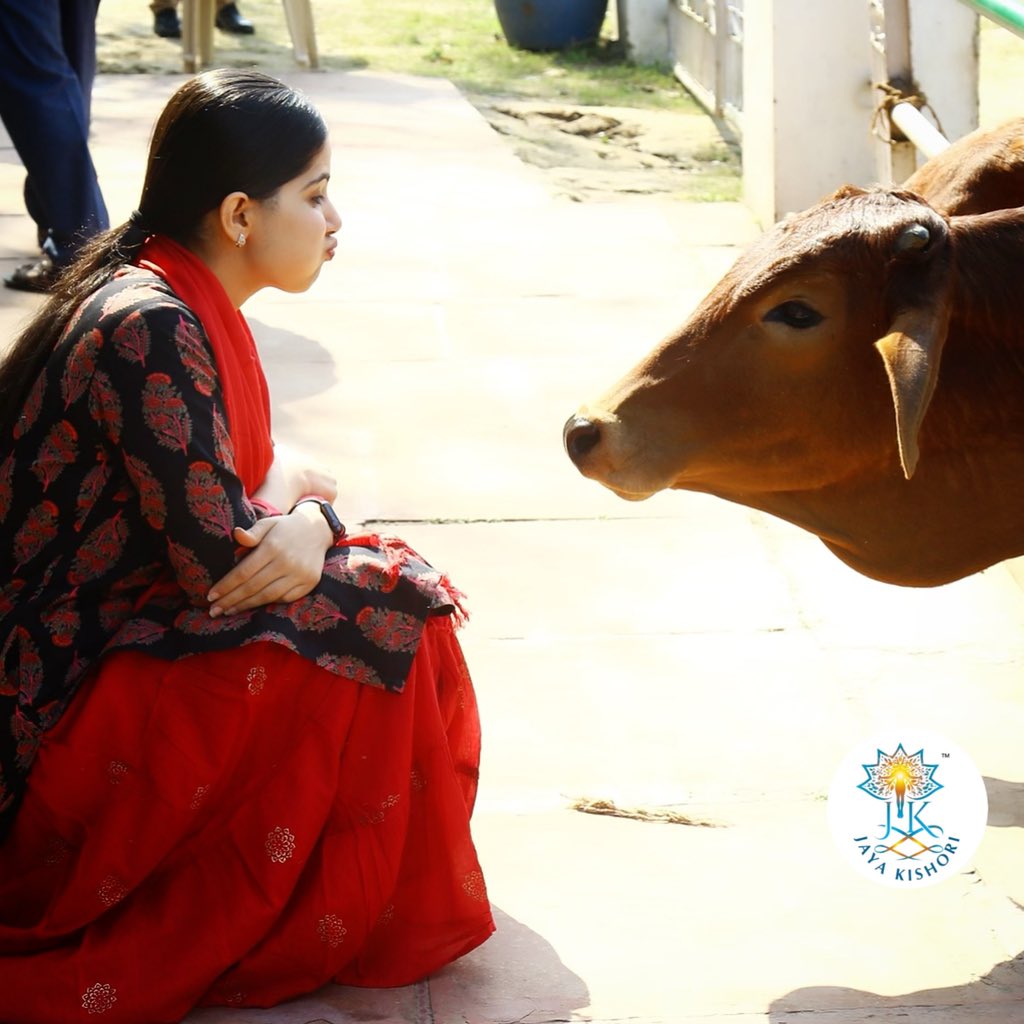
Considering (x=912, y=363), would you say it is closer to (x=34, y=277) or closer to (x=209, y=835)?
(x=209, y=835)

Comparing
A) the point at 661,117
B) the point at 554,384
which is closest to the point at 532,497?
the point at 554,384

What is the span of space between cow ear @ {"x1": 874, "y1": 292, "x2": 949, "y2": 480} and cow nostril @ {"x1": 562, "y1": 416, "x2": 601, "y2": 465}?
42cm

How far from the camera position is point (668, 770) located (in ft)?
10.4

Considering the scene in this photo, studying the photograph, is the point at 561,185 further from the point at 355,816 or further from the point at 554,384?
the point at 355,816

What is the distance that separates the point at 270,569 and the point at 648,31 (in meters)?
8.99

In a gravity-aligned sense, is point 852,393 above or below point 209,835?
above

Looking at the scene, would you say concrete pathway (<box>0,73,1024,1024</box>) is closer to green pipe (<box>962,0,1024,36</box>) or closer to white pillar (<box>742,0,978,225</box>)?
white pillar (<box>742,0,978,225</box>)

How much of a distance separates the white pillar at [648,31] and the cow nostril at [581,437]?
8640mm

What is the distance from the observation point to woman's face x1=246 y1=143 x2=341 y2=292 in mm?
2498

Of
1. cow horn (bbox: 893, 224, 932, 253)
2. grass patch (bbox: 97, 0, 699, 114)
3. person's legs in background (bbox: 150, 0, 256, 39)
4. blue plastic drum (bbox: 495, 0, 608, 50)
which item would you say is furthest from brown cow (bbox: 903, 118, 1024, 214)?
person's legs in background (bbox: 150, 0, 256, 39)

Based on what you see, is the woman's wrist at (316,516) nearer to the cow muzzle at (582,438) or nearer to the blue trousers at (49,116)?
the cow muzzle at (582,438)

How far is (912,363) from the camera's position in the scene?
223 cm

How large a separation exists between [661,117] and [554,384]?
14.1ft

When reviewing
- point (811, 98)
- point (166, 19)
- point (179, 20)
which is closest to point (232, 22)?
point (179, 20)
